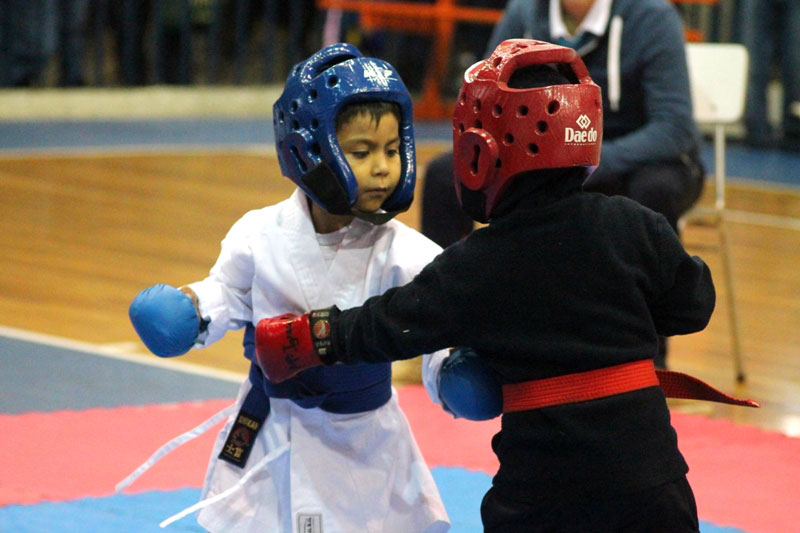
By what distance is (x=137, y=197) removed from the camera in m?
6.93

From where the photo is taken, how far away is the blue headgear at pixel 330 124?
→ 215 centimetres

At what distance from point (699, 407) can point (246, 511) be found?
203 cm

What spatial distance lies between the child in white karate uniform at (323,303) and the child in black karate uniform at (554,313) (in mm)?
256

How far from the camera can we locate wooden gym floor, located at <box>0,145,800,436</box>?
13.9 ft

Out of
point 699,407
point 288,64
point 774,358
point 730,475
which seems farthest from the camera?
point 288,64

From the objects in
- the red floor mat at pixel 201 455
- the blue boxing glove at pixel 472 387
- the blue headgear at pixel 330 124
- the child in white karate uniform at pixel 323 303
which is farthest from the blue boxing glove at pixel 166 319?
the red floor mat at pixel 201 455

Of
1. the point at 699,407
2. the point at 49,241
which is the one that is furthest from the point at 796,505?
the point at 49,241

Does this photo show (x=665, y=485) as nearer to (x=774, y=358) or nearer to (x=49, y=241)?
(x=774, y=358)

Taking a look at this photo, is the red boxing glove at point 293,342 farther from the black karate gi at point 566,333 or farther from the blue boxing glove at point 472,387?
the blue boxing glove at point 472,387

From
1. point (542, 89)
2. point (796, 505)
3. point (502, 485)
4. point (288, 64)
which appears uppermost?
point (542, 89)

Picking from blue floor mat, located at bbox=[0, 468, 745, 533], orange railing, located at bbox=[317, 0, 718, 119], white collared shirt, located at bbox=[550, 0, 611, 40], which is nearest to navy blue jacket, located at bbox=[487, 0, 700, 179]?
white collared shirt, located at bbox=[550, 0, 611, 40]

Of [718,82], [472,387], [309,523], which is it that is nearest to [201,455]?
[309,523]

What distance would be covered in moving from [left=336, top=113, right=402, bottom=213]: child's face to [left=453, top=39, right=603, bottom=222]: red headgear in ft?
Result: 0.77

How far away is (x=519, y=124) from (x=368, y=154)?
380 mm
